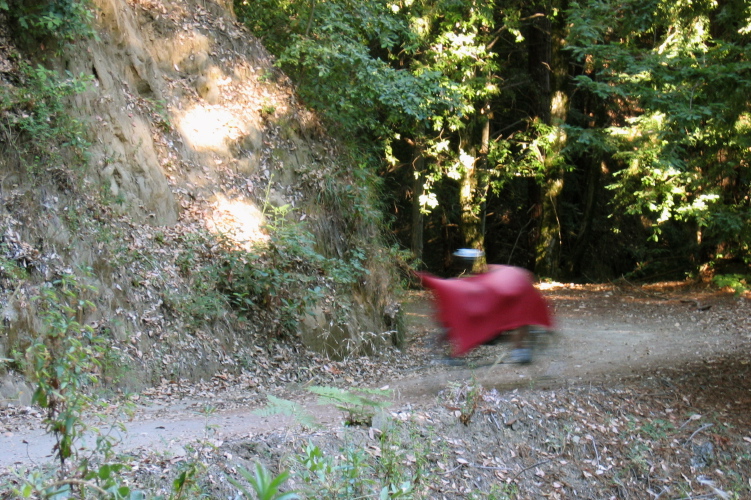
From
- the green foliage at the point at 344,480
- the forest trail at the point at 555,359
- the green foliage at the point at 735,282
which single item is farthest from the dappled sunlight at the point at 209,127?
the green foliage at the point at 735,282

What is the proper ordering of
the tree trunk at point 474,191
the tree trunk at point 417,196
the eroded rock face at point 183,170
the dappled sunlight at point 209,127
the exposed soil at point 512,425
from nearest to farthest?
1. the exposed soil at point 512,425
2. the eroded rock face at point 183,170
3. the dappled sunlight at point 209,127
4. the tree trunk at point 417,196
5. the tree trunk at point 474,191

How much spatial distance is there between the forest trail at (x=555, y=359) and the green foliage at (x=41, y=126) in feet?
11.8

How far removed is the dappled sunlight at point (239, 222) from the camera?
11.4 m

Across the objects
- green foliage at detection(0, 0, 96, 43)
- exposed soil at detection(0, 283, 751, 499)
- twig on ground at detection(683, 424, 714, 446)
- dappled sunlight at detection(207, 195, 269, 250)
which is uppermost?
green foliage at detection(0, 0, 96, 43)

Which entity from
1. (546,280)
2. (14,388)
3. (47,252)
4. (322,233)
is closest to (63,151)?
(47,252)

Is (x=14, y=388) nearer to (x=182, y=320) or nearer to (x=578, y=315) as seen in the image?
(x=182, y=320)

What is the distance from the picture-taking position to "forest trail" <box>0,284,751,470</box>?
6.54 m

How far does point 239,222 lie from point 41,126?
11.4ft

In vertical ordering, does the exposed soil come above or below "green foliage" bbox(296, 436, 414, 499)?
below

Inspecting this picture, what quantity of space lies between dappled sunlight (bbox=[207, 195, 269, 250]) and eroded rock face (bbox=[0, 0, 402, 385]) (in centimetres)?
2

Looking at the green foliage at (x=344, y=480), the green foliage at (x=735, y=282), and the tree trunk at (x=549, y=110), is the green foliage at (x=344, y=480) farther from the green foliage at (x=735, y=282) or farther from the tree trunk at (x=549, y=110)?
Result: the tree trunk at (x=549, y=110)

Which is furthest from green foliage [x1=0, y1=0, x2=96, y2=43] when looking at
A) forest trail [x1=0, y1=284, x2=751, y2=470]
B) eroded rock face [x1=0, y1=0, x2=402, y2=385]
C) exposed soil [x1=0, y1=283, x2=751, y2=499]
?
forest trail [x1=0, y1=284, x2=751, y2=470]

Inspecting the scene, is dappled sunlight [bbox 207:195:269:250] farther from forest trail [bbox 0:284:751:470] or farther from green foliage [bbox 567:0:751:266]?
green foliage [bbox 567:0:751:266]

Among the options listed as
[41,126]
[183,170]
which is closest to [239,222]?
[183,170]
